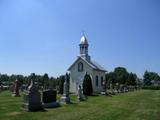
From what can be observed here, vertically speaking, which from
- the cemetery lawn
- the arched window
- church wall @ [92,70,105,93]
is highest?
the arched window

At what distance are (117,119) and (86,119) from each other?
179 centimetres

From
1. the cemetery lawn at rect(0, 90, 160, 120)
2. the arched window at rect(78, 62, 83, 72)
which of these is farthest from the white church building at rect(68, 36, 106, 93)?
the cemetery lawn at rect(0, 90, 160, 120)

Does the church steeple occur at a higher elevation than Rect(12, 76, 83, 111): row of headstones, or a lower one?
higher

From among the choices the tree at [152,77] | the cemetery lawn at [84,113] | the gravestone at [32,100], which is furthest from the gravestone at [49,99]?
the tree at [152,77]

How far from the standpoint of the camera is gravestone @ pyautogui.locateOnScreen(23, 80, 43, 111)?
16.6m

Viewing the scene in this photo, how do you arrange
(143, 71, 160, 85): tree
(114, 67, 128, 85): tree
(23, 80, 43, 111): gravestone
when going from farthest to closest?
(143, 71, 160, 85): tree, (114, 67, 128, 85): tree, (23, 80, 43, 111): gravestone

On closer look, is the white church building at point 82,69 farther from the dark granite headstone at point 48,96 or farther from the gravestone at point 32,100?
the gravestone at point 32,100

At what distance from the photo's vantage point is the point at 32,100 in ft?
55.7

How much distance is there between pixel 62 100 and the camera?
22406 mm

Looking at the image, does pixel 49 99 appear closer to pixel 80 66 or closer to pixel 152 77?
pixel 80 66

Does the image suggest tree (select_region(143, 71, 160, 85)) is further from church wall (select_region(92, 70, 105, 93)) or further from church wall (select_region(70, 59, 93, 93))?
church wall (select_region(70, 59, 93, 93))

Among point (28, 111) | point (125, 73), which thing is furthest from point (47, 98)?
point (125, 73)

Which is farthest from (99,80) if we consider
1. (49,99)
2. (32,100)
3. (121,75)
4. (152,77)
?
(152,77)

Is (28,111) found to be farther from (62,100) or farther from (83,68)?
(83,68)
